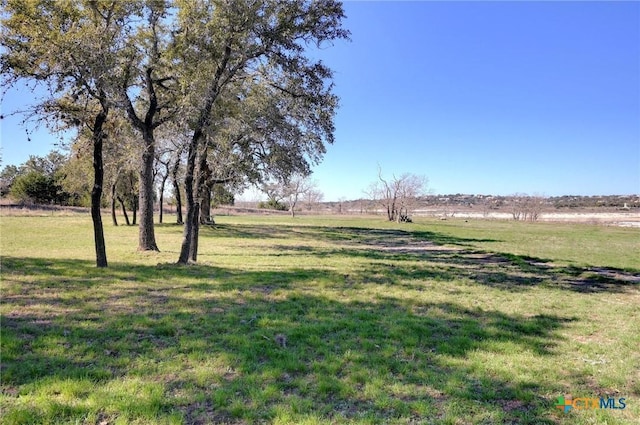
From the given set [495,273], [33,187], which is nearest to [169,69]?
[495,273]

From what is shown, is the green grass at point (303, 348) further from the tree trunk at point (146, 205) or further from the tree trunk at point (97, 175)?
the tree trunk at point (146, 205)

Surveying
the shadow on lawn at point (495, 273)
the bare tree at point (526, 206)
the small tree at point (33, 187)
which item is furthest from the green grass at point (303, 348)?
the bare tree at point (526, 206)

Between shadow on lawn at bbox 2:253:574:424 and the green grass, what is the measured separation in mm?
21

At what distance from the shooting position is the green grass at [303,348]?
3.29 metres

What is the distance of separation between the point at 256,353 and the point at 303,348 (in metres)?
0.62

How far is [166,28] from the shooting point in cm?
1126

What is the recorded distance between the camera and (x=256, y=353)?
450cm

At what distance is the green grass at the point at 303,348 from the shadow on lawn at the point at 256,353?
0.07ft

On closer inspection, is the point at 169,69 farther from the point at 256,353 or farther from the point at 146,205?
the point at 256,353

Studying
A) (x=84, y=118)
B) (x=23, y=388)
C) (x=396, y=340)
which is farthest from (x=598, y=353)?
(x=84, y=118)

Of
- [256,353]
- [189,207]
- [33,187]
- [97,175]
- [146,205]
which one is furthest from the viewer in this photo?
[33,187]

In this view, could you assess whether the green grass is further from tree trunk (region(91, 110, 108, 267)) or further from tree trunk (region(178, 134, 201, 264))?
tree trunk (region(178, 134, 201, 264))

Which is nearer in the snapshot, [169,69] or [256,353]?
[256,353]

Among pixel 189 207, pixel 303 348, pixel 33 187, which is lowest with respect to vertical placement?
pixel 303 348
